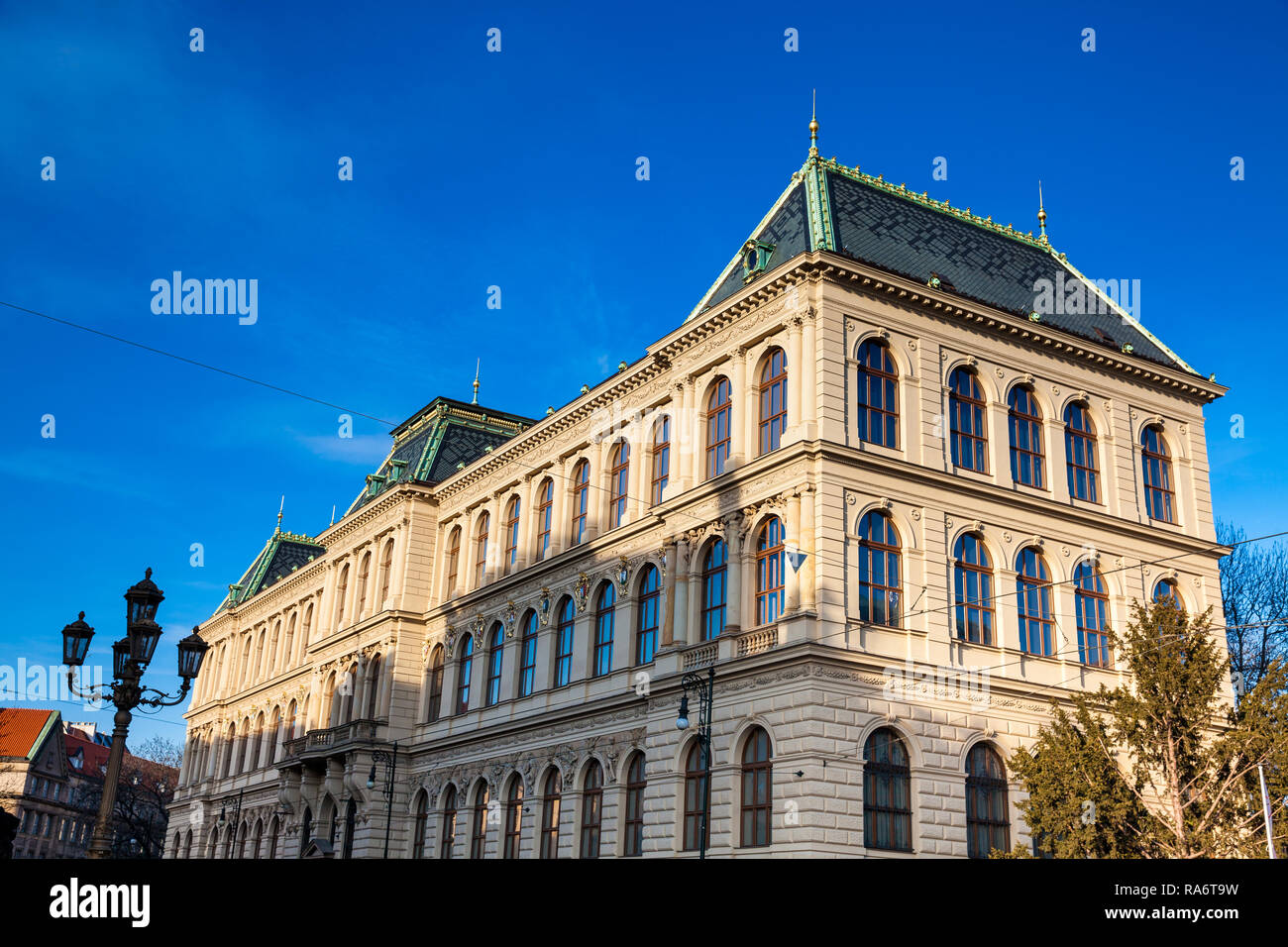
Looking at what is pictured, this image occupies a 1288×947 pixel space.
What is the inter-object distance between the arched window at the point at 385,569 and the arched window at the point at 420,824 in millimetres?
10131

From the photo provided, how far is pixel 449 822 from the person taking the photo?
4747 cm

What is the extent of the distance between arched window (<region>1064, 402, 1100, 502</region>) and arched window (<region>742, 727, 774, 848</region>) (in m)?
13.2

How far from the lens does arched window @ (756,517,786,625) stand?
109ft

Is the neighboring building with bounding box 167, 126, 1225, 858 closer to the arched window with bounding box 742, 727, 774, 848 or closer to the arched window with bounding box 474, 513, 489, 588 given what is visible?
the arched window with bounding box 742, 727, 774, 848

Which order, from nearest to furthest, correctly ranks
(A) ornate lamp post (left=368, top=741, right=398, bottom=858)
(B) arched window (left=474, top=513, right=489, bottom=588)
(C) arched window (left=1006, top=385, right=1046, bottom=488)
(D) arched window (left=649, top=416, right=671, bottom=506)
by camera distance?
(C) arched window (left=1006, top=385, right=1046, bottom=488) < (D) arched window (left=649, top=416, right=671, bottom=506) < (A) ornate lamp post (left=368, top=741, right=398, bottom=858) < (B) arched window (left=474, top=513, right=489, bottom=588)

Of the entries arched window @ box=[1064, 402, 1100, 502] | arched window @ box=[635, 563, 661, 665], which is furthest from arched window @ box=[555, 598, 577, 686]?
arched window @ box=[1064, 402, 1100, 502]

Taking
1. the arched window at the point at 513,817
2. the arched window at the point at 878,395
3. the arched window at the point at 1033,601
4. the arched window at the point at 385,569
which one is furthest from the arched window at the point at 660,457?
the arched window at the point at 385,569

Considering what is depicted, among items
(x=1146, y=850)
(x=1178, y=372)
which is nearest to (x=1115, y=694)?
(x=1146, y=850)

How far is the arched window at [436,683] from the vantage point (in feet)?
169

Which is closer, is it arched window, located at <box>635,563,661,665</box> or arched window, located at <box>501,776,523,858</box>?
arched window, located at <box>635,563,661,665</box>

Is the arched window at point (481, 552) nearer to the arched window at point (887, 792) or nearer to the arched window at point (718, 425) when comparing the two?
the arched window at point (718, 425)

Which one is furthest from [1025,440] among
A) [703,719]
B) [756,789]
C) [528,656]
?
[528,656]

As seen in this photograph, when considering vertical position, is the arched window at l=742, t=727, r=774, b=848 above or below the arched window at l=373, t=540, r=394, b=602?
below
